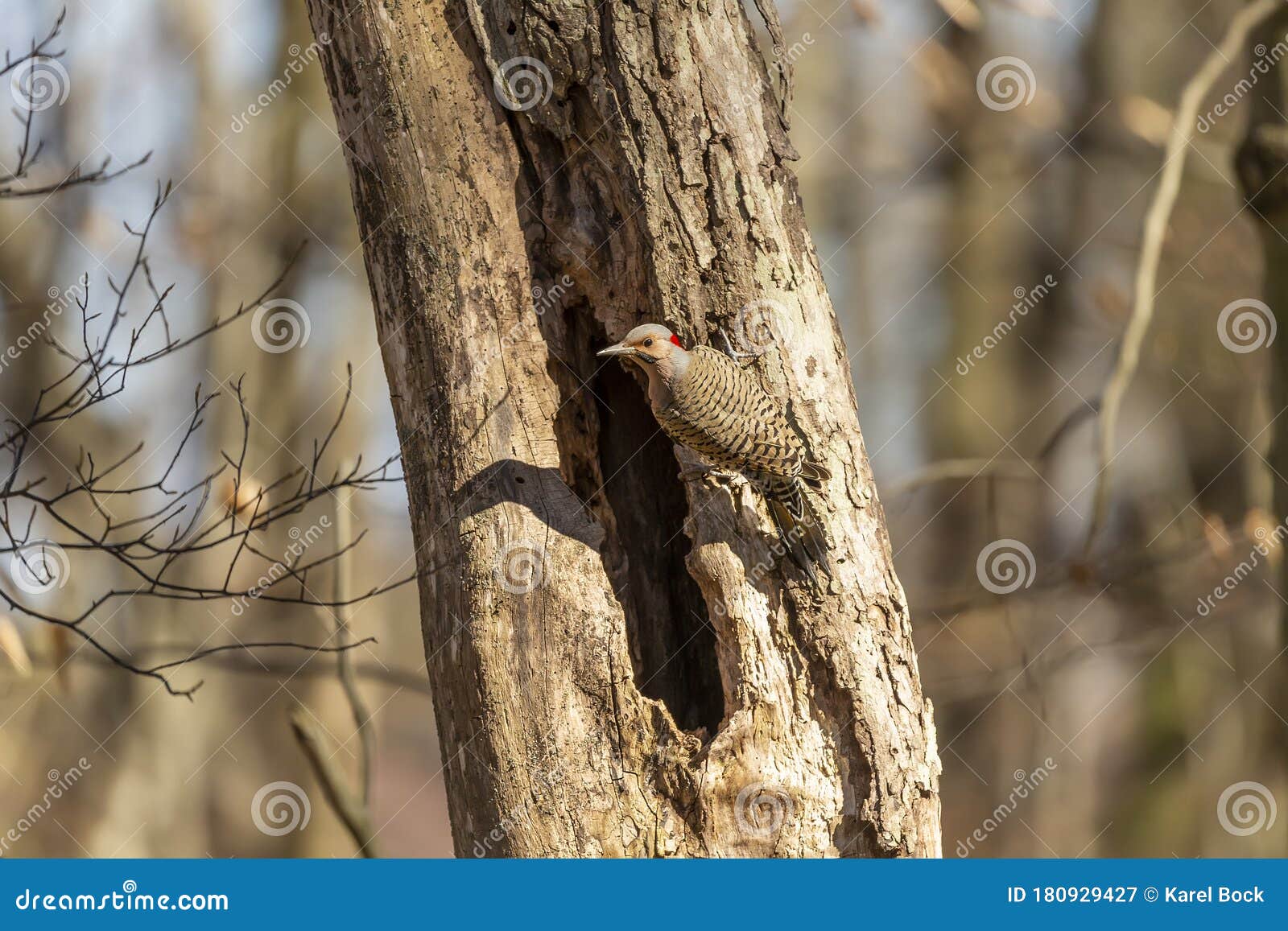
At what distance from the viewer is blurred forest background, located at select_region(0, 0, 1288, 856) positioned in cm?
934

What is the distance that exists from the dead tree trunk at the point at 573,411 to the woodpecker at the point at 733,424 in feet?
0.31

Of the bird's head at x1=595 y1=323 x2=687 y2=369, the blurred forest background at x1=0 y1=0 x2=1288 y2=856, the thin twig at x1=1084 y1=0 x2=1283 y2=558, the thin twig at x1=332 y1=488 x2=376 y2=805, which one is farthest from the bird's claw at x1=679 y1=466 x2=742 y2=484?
the blurred forest background at x1=0 y1=0 x2=1288 y2=856

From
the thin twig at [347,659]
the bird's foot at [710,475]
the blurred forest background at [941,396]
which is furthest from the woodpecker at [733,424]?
the blurred forest background at [941,396]

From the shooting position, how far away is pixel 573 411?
12.1 feet

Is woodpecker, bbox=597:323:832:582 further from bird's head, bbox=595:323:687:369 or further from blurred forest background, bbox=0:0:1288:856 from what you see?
blurred forest background, bbox=0:0:1288:856

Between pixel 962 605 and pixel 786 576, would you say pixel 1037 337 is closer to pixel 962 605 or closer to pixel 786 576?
pixel 962 605

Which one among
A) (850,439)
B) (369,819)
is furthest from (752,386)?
(369,819)

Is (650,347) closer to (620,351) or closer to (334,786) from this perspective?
(620,351)

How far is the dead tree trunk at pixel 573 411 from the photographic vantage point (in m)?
3.36

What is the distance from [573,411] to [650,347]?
1.52ft

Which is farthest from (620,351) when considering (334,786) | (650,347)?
(334,786)

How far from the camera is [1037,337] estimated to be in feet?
38.1

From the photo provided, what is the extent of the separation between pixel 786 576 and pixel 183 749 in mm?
8069

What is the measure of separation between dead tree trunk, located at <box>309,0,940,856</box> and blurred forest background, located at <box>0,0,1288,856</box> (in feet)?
15.1
